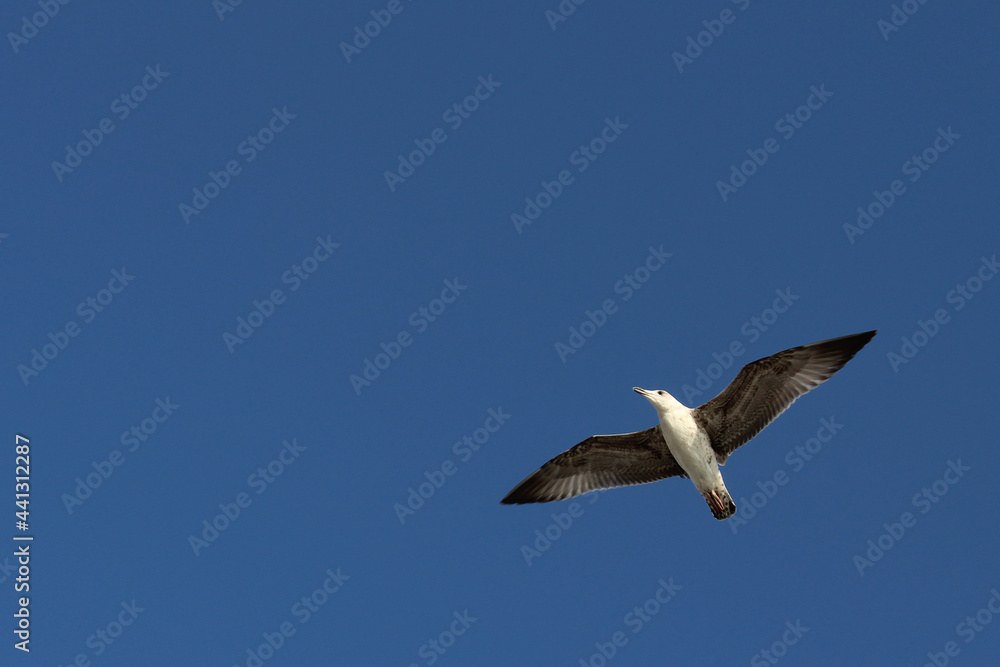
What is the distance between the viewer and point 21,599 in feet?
66.0

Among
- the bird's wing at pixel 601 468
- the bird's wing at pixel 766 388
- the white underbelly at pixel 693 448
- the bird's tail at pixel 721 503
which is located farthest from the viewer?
the bird's wing at pixel 601 468

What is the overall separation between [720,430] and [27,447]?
15090 millimetres

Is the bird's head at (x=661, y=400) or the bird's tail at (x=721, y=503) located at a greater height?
the bird's head at (x=661, y=400)

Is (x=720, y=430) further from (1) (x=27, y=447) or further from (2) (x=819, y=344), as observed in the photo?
(1) (x=27, y=447)

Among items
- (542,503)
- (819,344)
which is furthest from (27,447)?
(819,344)

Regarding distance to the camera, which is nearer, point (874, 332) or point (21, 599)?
point (874, 332)

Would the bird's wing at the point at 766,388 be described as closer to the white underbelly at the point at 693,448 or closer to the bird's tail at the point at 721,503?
the white underbelly at the point at 693,448

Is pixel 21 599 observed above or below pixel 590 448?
below

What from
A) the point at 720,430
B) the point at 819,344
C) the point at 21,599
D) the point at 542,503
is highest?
the point at 819,344

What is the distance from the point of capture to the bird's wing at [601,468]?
1970 cm

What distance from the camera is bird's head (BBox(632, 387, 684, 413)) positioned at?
746 inches

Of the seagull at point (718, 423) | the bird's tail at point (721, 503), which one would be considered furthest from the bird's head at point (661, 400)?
the bird's tail at point (721, 503)

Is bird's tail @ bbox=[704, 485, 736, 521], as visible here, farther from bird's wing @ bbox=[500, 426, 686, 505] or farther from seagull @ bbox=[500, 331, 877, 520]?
bird's wing @ bbox=[500, 426, 686, 505]

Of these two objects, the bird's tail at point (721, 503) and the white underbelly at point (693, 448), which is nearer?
the bird's tail at point (721, 503)
